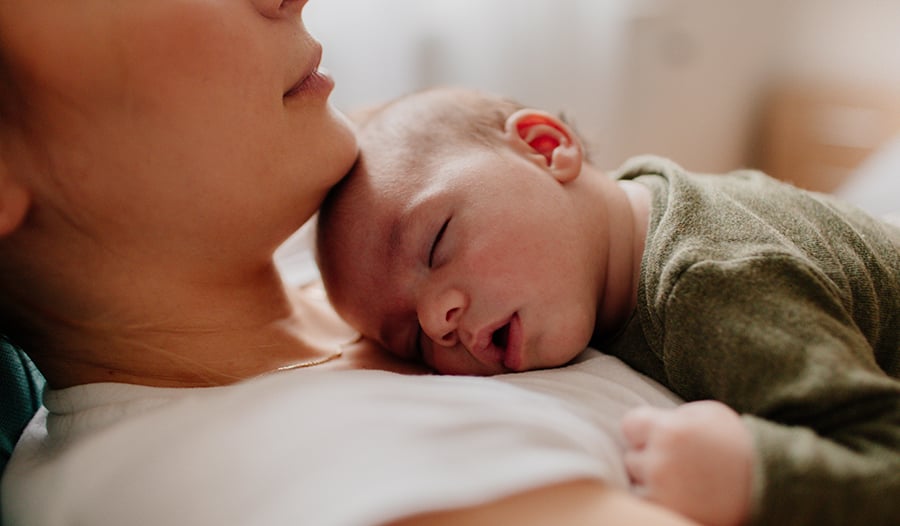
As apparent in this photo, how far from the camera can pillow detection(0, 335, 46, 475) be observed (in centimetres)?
93

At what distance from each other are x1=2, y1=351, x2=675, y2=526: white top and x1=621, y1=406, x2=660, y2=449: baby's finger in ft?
0.05

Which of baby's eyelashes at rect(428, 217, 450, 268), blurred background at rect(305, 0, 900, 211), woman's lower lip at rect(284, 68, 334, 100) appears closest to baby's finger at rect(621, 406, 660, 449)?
baby's eyelashes at rect(428, 217, 450, 268)

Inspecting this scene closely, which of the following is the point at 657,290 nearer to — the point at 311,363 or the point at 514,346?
the point at 514,346

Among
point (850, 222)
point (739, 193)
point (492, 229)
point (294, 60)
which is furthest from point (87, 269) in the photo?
point (850, 222)

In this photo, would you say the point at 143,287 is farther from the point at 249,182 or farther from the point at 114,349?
the point at 249,182

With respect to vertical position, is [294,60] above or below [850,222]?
above

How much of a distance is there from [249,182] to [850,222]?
76 centimetres

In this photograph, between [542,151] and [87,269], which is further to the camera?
[542,151]

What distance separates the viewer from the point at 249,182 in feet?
2.91

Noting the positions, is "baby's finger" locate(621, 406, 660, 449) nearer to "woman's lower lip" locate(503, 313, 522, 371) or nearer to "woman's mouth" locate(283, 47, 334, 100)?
"woman's lower lip" locate(503, 313, 522, 371)

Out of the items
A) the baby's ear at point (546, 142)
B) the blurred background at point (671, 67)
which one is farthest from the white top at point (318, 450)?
the blurred background at point (671, 67)

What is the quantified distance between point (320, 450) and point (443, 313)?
13.8 inches

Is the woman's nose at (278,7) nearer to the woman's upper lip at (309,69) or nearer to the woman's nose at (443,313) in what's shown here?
the woman's upper lip at (309,69)

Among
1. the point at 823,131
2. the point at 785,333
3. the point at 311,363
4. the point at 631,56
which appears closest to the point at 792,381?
the point at 785,333
